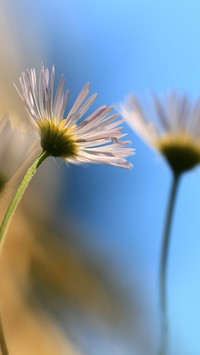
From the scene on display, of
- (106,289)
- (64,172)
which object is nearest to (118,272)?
(106,289)

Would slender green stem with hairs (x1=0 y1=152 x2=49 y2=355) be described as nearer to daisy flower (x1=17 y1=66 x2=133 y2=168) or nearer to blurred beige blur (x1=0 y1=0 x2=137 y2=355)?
daisy flower (x1=17 y1=66 x2=133 y2=168)

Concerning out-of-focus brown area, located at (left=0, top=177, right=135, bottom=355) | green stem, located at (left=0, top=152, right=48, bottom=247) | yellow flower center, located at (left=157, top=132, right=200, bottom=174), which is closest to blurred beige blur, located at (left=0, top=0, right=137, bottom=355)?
out-of-focus brown area, located at (left=0, top=177, right=135, bottom=355)

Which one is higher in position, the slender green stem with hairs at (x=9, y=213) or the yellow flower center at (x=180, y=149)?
the yellow flower center at (x=180, y=149)

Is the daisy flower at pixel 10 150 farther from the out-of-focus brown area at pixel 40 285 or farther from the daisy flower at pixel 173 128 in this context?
the out-of-focus brown area at pixel 40 285

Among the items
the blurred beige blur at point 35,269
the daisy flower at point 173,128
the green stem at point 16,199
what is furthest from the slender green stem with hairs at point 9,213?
the blurred beige blur at point 35,269

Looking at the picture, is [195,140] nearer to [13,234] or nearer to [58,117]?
[58,117]

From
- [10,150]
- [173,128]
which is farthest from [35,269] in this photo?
[10,150]
